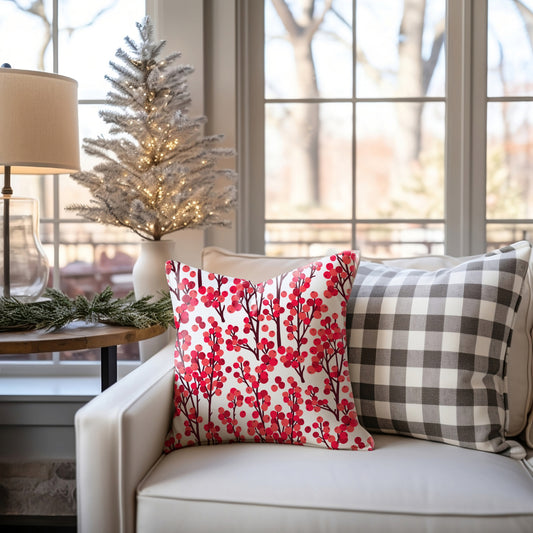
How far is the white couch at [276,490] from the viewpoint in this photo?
1.21m

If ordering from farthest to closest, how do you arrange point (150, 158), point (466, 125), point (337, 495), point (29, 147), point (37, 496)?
point (466, 125), point (37, 496), point (150, 158), point (29, 147), point (337, 495)

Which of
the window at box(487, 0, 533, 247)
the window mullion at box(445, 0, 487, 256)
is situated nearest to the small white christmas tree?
the window mullion at box(445, 0, 487, 256)

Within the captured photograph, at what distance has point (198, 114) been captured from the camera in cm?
232

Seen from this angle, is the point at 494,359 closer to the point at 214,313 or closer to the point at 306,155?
the point at 214,313

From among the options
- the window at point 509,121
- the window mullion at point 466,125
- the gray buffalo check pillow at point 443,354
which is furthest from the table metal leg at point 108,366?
the window at point 509,121

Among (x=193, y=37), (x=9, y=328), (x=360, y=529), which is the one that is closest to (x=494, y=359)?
(x=360, y=529)

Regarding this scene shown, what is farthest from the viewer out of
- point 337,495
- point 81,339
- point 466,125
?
point 466,125

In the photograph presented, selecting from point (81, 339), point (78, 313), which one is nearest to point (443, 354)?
point (81, 339)

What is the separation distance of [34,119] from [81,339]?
63cm

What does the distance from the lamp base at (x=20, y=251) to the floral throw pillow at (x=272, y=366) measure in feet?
1.97

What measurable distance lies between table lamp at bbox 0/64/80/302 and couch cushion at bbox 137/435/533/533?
80 centimetres

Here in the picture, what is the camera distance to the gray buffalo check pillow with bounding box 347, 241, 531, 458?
145 centimetres

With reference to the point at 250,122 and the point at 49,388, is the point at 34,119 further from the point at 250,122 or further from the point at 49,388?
the point at 49,388

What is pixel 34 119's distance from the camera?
5.79 feet
